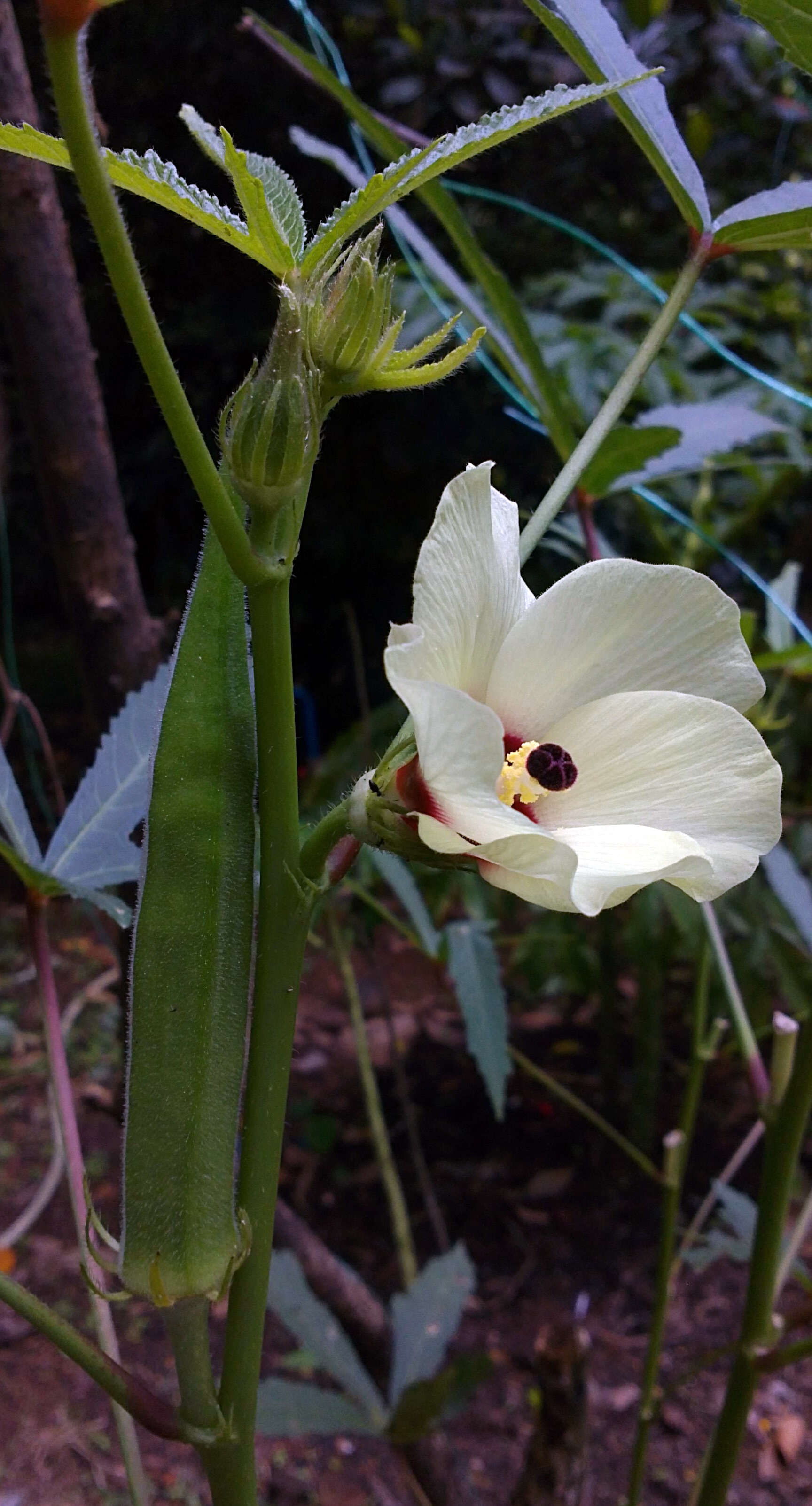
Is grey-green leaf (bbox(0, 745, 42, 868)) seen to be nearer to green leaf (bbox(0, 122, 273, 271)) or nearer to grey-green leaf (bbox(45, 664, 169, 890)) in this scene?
grey-green leaf (bbox(45, 664, 169, 890))

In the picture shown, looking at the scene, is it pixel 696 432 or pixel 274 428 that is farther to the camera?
pixel 696 432

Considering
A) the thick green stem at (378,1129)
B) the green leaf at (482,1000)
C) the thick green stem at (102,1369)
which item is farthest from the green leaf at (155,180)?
the thick green stem at (378,1129)

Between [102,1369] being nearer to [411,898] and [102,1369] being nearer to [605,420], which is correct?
[605,420]

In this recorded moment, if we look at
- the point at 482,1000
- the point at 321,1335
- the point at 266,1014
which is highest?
the point at 266,1014

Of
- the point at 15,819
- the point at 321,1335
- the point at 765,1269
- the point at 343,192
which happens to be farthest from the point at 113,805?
the point at 343,192

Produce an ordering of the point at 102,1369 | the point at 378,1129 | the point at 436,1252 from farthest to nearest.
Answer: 1. the point at 436,1252
2. the point at 378,1129
3. the point at 102,1369

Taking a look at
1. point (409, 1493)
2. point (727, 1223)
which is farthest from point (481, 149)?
point (727, 1223)

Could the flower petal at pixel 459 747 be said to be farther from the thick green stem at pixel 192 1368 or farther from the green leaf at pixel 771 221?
the green leaf at pixel 771 221

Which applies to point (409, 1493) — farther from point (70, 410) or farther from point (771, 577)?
point (771, 577)
